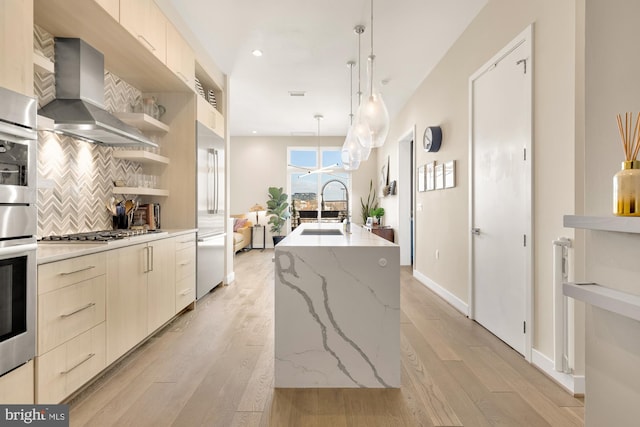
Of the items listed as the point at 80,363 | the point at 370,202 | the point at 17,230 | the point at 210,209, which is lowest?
the point at 80,363

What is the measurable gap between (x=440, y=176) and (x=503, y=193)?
1.46 metres

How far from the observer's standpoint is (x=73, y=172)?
2680mm

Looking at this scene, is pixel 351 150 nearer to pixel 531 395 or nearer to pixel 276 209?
pixel 531 395

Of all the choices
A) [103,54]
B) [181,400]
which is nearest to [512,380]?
[181,400]

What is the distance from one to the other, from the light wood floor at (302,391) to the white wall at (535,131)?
0.44m

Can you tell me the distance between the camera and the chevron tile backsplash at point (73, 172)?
2.38 meters

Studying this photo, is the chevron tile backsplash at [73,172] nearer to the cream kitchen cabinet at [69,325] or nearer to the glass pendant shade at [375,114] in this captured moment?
the cream kitchen cabinet at [69,325]

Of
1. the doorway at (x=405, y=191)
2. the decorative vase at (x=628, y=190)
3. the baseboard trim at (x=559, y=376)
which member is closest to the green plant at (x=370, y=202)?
the doorway at (x=405, y=191)

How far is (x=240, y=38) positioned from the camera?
12.2 ft

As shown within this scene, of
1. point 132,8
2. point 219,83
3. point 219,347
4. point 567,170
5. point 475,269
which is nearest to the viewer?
point 567,170

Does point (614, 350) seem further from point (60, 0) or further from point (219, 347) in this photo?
point (60, 0)

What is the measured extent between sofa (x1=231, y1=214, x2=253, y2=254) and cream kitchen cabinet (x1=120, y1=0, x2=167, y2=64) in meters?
4.76

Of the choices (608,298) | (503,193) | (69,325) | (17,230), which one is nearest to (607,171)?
(608,298)

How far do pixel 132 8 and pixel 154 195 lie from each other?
1.80 metres
